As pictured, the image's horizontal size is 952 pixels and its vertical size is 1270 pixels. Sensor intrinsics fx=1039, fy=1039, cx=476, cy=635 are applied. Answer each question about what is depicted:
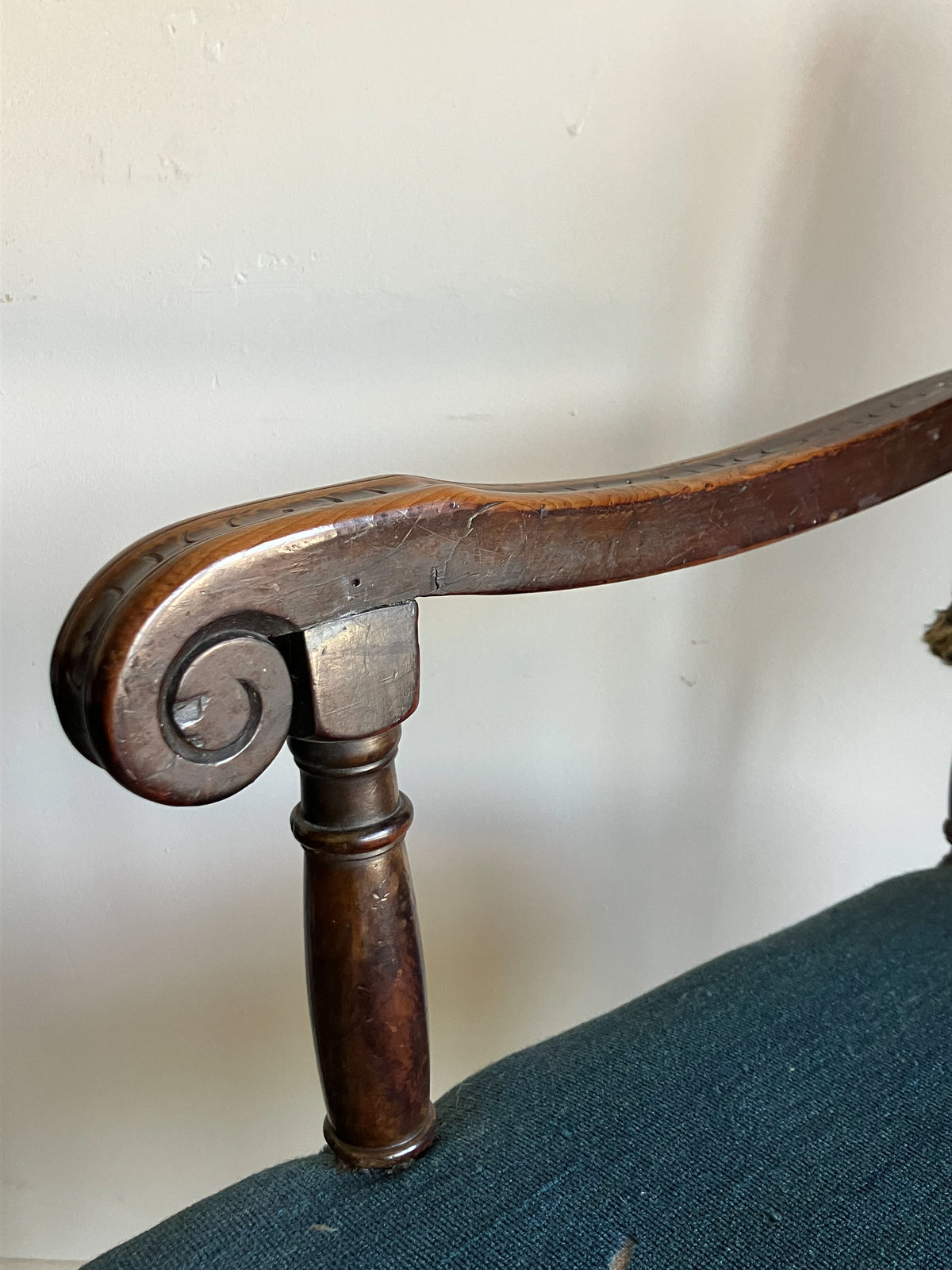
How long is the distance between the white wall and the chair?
0.98 feet

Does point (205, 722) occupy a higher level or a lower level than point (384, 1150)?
higher

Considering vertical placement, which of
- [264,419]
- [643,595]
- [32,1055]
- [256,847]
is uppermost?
[264,419]

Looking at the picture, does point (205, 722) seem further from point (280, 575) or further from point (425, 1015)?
point (425, 1015)

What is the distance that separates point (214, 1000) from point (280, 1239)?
0.53 meters

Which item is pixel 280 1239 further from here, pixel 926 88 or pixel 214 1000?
pixel 926 88

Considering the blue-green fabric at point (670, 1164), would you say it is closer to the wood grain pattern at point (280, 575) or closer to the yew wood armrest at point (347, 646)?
the yew wood armrest at point (347, 646)

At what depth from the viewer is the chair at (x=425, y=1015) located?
0.31 meters

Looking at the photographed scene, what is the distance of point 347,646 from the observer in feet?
1.12

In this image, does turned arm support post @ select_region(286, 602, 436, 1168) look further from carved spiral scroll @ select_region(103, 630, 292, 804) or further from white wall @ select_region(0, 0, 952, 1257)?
white wall @ select_region(0, 0, 952, 1257)

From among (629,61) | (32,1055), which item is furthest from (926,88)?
(32,1055)

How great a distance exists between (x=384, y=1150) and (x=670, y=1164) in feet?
0.35

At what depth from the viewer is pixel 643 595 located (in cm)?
81

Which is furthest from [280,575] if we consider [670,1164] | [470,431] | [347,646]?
[470,431]

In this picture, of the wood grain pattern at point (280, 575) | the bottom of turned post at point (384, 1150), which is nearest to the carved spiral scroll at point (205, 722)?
the wood grain pattern at point (280, 575)
